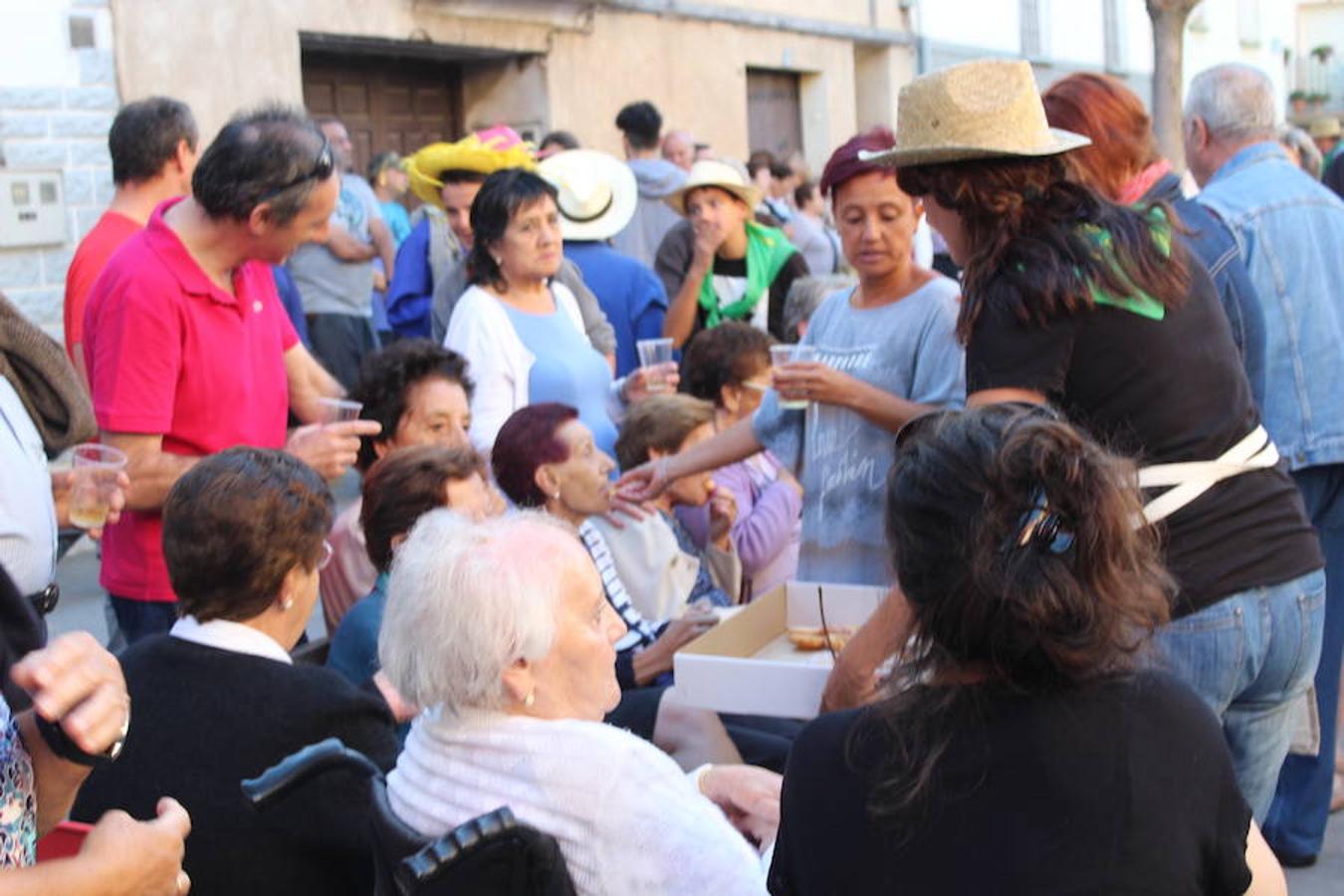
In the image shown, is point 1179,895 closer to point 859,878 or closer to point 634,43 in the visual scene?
point 859,878

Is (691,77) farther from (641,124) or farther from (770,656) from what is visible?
(770,656)

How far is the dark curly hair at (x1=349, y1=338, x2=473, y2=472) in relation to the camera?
4.36 m

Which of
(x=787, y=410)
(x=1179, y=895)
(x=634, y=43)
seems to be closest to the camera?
(x=1179, y=895)

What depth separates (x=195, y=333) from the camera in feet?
11.6

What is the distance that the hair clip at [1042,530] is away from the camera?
1795 millimetres

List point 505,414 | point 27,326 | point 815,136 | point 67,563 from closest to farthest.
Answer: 1. point 27,326
2. point 505,414
3. point 67,563
4. point 815,136

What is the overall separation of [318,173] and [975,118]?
5.08 ft

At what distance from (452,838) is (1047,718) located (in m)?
0.72

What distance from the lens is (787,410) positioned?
12.5ft

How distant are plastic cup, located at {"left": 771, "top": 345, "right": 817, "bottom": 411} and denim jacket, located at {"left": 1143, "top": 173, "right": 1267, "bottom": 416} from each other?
3.10 ft

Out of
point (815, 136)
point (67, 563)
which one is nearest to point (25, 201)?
point (67, 563)

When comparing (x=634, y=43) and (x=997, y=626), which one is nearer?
(x=997, y=626)

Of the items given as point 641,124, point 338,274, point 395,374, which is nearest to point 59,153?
point 338,274

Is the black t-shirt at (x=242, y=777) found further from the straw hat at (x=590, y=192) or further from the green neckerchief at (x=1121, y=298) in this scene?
the straw hat at (x=590, y=192)
